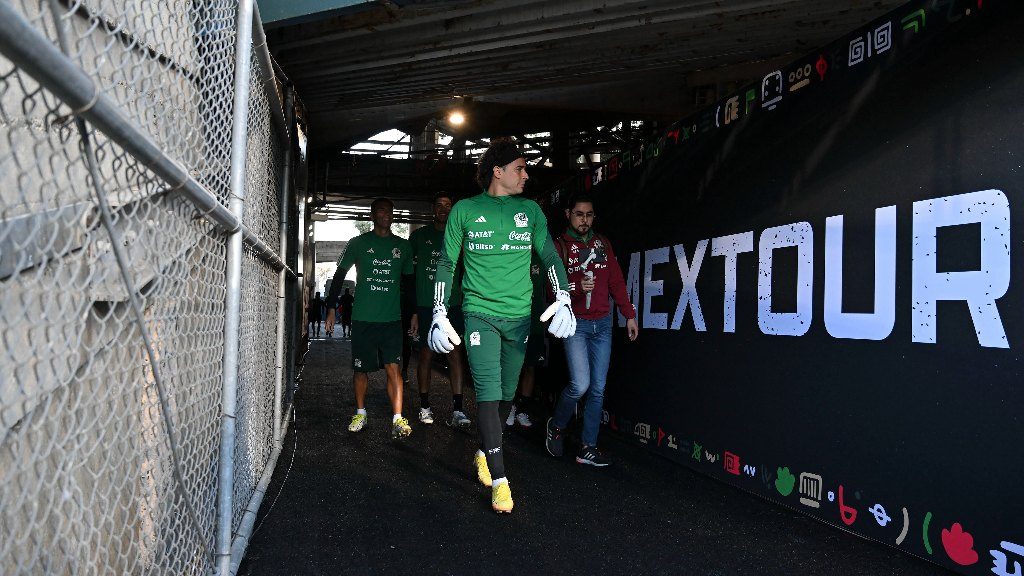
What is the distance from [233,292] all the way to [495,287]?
6.01ft

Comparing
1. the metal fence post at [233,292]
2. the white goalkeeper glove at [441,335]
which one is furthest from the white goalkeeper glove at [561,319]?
the metal fence post at [233,292]

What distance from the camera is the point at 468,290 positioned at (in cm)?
416

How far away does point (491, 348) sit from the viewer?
13.4 ft

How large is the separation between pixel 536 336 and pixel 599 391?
1943 mm

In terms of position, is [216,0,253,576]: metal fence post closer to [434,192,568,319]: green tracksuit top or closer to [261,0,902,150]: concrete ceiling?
[434,192,568,319]: green tracksuit top

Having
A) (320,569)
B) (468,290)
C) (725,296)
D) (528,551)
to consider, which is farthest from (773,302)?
(320,569)

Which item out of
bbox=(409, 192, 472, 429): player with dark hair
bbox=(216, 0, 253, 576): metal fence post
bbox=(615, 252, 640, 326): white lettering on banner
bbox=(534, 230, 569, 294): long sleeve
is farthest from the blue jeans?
bbox=(216, 0, 253, 576): metal fence post

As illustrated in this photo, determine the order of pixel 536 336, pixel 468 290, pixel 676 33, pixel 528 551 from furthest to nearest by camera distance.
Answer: pixel 536 336, pixel 676 33, pixel 468 290, pixel 528 551

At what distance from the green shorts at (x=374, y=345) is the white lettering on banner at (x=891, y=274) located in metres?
2.48

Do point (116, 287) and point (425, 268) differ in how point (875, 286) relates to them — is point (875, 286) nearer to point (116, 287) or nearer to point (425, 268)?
point (116, 287)

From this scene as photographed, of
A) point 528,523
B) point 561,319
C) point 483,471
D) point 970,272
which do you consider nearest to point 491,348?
point 561,319

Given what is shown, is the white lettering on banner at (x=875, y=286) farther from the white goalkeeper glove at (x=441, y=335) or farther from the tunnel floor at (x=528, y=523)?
the white goalkeeper glove at (x=441, y=335)

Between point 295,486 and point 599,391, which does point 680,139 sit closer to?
point 599,391

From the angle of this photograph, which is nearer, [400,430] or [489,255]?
[489,255]
